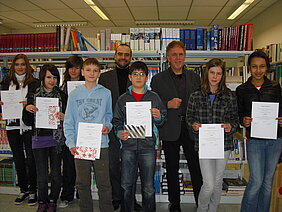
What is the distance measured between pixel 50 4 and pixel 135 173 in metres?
6.80

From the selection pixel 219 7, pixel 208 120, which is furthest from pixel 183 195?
pixel 219 7

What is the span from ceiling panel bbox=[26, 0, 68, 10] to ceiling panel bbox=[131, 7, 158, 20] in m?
2.27

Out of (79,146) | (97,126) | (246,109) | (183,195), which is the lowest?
(183,195)

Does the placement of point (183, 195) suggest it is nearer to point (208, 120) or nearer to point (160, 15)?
point (208, 120)

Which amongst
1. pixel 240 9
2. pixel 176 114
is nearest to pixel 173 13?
pixel 240 9

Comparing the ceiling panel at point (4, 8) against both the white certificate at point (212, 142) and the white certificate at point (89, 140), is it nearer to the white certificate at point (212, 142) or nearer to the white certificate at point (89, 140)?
the white certificate at point (89, 140)

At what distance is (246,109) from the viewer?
7.69ft

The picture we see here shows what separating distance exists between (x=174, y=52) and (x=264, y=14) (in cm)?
684

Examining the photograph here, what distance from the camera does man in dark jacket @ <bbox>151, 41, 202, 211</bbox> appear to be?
8.71ft

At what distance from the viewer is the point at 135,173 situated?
2.37 metres

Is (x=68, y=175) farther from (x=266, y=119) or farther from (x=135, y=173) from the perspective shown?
(x=266, y=119)

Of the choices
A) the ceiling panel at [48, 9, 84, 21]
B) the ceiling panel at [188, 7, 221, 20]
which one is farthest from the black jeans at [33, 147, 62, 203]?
the ceiling panel at [188, 7, 221, 20]

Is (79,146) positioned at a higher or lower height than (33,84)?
lower

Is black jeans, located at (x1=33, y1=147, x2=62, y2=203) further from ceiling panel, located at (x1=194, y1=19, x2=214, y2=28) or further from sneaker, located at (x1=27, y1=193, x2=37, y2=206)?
ceiling panel, located at (x1=194, y1=19, x2=214, y2=28)
